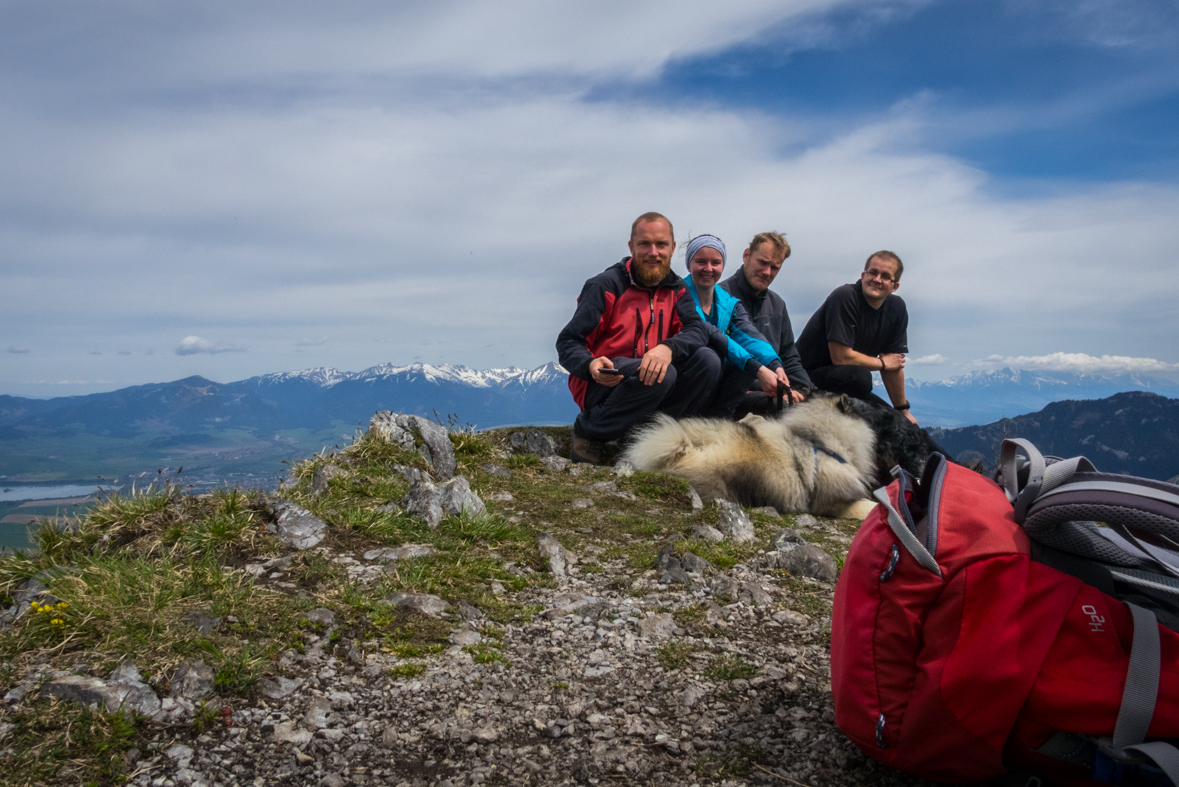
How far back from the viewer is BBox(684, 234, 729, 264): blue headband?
28.1 ft

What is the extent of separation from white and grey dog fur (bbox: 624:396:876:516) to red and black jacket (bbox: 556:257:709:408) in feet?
4.55

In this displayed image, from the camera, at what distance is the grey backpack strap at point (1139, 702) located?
1801mm

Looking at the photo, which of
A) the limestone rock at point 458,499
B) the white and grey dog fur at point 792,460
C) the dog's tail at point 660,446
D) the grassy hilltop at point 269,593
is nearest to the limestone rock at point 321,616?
the grassy hilltop at point 269,593

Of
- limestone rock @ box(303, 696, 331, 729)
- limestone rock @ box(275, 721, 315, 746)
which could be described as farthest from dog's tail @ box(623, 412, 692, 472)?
limestone rock @ box(275, 721, 315, 746)

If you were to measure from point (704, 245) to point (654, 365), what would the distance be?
2.32 m

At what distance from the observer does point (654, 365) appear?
723cm

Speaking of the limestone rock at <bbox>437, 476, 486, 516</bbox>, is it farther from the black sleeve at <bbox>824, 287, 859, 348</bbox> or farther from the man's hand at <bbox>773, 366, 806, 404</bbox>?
the black sleeve at <bbox>824, 287, 859, 348</bbox>

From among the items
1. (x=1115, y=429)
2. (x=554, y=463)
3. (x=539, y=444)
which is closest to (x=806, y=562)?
(x=554, y=463)

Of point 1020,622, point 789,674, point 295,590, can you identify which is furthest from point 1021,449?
point 295,590

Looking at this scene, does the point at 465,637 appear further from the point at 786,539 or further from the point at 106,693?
the point at 786,539

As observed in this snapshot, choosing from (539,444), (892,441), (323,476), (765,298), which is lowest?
(892,441)

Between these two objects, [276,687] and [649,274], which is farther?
[649,274]

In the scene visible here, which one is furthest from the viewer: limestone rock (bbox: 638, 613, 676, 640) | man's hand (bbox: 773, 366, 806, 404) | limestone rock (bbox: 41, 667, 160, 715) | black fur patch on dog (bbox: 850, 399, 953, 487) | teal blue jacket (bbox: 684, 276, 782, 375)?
teal blue jacket (bbox: 684, 276, 782, 375)

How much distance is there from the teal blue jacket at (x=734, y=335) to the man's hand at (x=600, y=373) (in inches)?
63.7
